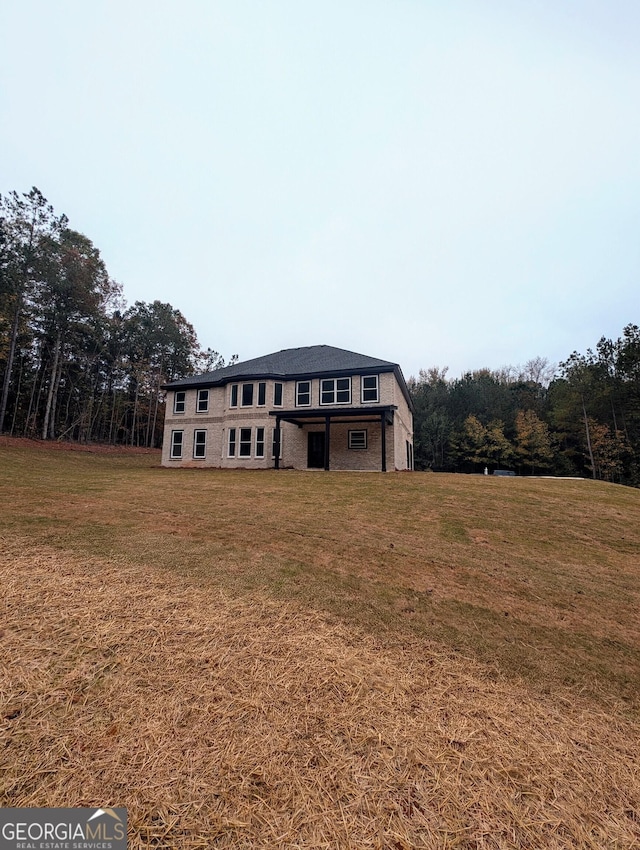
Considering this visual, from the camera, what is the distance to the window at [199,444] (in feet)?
75.7

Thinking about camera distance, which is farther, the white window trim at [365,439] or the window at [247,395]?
the window at [247,395]

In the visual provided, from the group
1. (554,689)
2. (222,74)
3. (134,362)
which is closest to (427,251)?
(222,74)

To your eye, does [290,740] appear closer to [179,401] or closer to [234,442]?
[234,442]

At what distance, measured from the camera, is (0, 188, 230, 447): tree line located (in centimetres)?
2733

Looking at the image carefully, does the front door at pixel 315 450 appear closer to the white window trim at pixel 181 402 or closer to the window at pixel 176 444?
the window at pixel 176 444

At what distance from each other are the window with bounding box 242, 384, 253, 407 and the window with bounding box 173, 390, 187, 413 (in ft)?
16.4

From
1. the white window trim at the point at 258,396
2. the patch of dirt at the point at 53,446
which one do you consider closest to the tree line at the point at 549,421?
the white window trim at the point at 258,396

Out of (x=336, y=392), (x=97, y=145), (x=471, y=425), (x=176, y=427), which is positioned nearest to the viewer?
(x=97, y=145)

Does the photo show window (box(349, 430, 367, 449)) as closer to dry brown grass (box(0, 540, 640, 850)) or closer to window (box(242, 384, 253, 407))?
window (box(242, 384, 253, 407))

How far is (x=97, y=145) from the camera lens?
1523 cm

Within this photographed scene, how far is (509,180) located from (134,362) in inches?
1611

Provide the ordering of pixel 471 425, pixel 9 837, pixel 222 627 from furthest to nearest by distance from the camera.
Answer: pixel 471 425 < pixel 222 627 < pixel 9 837

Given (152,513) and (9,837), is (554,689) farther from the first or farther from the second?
(152,513)

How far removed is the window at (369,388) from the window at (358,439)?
201cm
